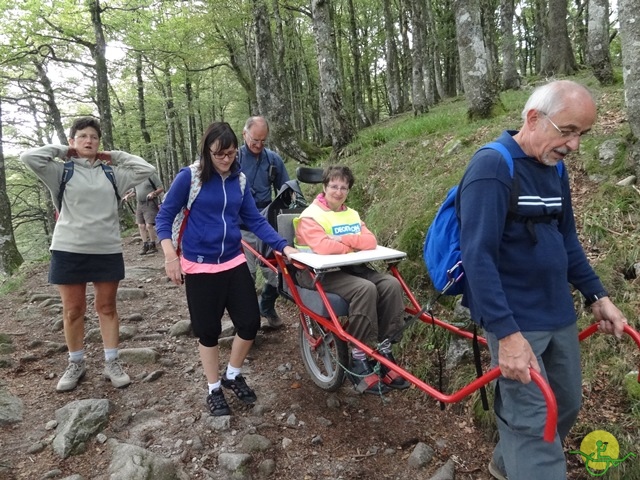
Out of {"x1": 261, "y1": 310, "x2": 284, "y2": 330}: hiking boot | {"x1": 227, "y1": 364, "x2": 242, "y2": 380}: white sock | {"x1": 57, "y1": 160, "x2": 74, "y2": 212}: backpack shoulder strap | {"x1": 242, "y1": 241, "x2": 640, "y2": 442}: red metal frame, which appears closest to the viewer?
{"x1": 242, "y1": 241, "x2": 640, "y2": 442}: red metal frame

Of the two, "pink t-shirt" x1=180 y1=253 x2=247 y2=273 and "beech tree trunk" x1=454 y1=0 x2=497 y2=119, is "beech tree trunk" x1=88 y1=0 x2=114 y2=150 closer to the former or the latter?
"beech tree trunk" x1=454 y1=0 x2=497 y2=119

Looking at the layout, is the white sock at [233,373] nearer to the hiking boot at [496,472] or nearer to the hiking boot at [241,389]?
the hiking boot at [241,389]

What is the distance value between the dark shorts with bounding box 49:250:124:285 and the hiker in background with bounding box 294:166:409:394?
1.79m

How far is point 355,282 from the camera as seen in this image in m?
3.50

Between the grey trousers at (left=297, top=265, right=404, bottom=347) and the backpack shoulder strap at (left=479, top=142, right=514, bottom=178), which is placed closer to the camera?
the backpack shoulder strap at (left=479, top=142, right=514, bottom=178)

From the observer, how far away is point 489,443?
341 centimetres

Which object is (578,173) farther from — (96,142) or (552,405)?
(96,142)

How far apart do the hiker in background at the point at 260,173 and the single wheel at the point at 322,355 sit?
3.17 ft

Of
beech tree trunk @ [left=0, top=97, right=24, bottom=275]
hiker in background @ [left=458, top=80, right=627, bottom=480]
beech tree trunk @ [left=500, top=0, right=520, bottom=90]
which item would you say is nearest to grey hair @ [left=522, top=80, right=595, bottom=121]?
hiker in background @ [left=458, top=80, right=627, bottom=480]

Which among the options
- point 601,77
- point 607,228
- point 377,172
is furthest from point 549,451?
point 601,77

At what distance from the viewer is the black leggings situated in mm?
3664

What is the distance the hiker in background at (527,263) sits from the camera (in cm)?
204

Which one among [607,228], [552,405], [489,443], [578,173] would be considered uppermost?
[578,173]

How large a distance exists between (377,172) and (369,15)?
78.1ft
